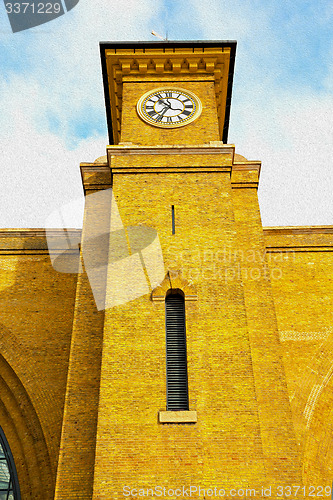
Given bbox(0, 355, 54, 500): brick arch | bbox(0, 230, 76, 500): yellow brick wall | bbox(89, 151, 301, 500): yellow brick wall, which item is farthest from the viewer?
bbox(0, 230, 76, 500): yellow brick wall

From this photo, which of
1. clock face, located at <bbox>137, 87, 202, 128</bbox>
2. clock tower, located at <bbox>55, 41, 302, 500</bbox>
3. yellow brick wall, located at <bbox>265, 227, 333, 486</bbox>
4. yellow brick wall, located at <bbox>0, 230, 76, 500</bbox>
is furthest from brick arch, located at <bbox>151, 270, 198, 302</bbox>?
clock face, located at <bbox>137, 87, 202, 128</bbox>

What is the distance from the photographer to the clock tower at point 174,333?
1064 cm

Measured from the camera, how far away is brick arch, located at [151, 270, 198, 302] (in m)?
12.8

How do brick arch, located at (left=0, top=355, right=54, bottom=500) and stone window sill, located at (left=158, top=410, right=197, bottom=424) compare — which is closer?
stone window sill, located at (left=158, top=410, right=197, bottom=424)

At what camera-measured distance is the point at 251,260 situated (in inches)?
579

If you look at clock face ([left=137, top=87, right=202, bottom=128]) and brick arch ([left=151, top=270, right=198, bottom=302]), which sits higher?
clock face ([left=137, top=87, right=202, bottom=128])

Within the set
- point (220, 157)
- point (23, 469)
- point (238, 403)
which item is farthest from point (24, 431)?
point (220, 157)

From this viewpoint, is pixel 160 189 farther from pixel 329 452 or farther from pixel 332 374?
pixel 329 452

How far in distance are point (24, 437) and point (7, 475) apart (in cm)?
96

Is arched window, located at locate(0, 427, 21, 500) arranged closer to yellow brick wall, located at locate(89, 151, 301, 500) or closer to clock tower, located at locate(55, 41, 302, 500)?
clock tower, located at locate(55, 41, 302, 500)

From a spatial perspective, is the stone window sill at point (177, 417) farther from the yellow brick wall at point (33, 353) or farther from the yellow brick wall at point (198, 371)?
the yellow brick wall at point (33, 353)

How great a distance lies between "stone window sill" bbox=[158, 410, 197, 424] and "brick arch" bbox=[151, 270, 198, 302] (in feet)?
8.84

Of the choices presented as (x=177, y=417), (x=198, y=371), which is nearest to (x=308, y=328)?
(x=198, y=371)

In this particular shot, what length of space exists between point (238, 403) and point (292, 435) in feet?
5.45
